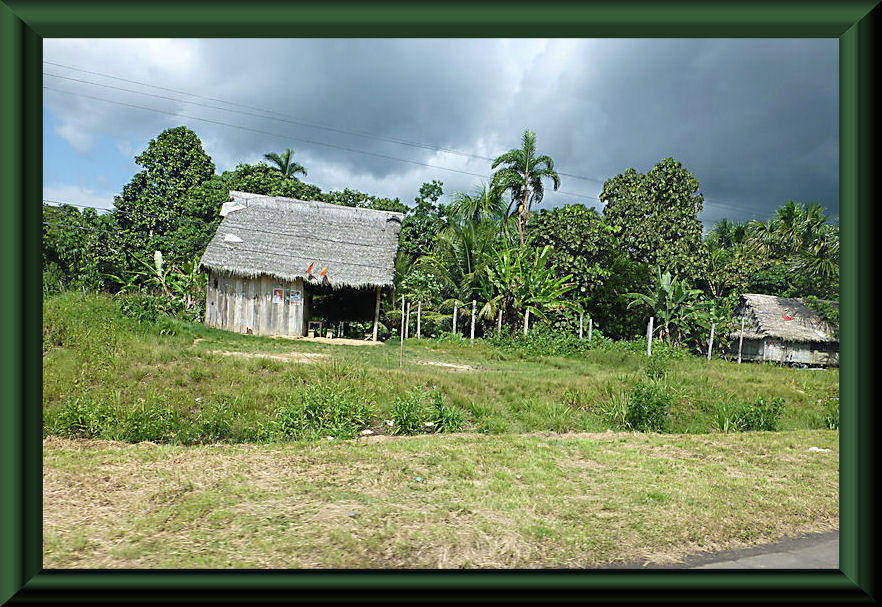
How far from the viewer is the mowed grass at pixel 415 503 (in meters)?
2.79

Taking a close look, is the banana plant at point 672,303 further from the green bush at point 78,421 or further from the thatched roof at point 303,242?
the green bush at point 78,421

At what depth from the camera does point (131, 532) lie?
9.55ft

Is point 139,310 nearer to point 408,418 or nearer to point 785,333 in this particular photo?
point 408,418

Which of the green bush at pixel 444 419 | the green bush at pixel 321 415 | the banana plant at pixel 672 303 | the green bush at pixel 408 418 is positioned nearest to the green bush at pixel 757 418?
the green bush at pixel 444 419

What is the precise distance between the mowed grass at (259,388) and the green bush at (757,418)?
0.36 meters

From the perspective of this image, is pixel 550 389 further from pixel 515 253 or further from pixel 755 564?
pixel 515 253

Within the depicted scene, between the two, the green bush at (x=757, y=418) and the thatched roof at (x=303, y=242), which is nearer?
the green bush at (x=757, y=418)

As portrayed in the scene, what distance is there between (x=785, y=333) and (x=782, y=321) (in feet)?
1.80

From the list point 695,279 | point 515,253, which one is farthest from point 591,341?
point 695,279

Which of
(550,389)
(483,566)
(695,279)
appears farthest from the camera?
(695,279)

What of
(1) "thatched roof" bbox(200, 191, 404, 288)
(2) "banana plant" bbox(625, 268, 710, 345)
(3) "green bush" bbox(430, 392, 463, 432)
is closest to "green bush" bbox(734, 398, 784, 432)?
(3) "green bush" bbox(430, 392, 463, 432)

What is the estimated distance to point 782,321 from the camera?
19953mm
